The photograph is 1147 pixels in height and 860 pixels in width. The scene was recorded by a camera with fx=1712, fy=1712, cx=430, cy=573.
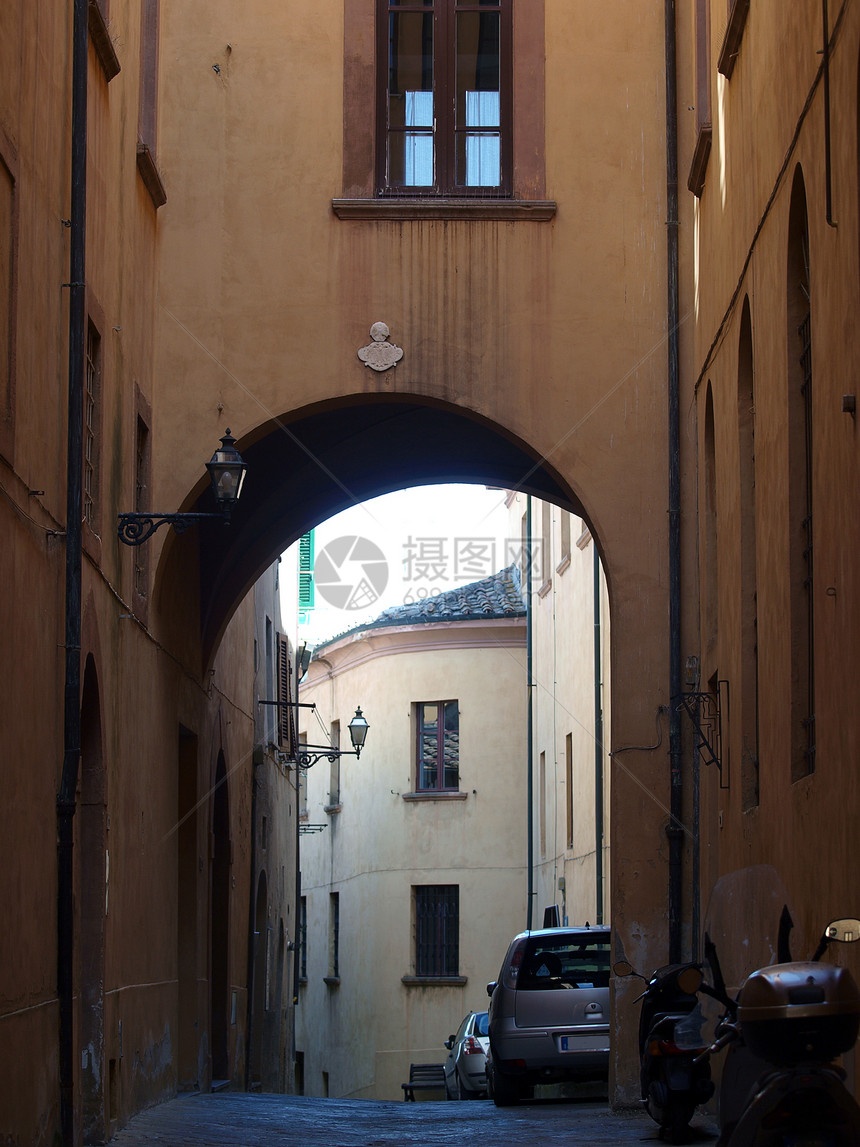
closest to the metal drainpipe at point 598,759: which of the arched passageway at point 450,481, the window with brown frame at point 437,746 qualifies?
the arched passageway at point 450,481

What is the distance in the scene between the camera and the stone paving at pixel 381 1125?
11.7 metres

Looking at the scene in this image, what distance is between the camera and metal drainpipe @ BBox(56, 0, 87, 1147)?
10.5 meters

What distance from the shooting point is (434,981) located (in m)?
34.7

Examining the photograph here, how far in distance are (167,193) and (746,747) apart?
7.28 m

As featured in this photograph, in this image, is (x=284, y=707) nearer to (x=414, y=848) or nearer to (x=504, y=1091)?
(x=414, y=848)

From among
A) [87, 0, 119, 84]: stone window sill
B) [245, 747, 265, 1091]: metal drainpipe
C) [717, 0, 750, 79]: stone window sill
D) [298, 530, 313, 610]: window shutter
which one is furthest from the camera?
[298, 530, 313, 610]: window shutter

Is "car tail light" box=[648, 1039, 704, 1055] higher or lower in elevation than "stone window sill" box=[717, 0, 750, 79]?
lower

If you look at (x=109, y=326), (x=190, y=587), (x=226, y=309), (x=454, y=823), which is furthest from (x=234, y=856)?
(x=454, y=823)

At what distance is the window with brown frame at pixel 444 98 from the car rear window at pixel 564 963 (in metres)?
6.76

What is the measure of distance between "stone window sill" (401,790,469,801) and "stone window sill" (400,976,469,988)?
364 cm

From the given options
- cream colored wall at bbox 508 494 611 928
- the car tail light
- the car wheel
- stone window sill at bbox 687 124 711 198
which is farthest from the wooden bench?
the car tail light

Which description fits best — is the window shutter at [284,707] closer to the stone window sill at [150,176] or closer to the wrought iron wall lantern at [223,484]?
the stone window sill at [150,176]

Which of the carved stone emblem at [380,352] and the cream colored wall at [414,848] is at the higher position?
the carved stone emblem at [380,352]

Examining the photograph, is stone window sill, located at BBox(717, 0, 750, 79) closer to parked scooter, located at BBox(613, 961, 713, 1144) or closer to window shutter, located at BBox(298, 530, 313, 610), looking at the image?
parked scooter, located at BBox(613, 961, 713, 1144)
